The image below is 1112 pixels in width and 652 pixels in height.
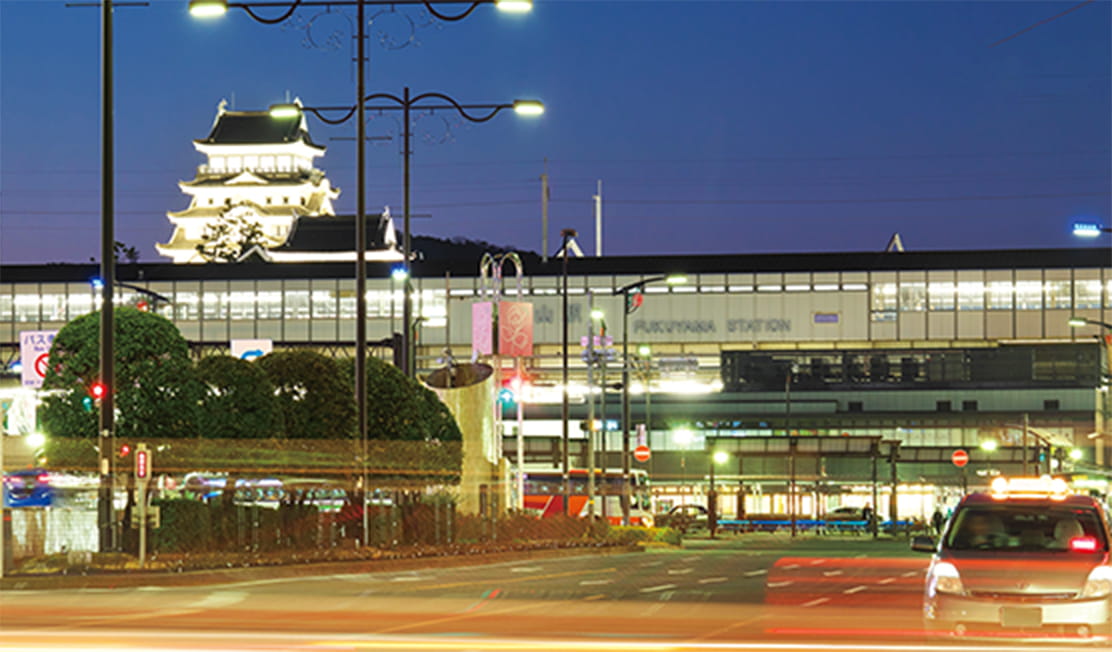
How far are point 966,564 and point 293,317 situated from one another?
101 metres

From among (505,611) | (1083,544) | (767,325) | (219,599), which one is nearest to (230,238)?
(767,325)

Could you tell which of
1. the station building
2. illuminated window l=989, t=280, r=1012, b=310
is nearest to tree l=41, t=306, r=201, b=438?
the station building

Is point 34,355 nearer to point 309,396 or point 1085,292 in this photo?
point 309,396

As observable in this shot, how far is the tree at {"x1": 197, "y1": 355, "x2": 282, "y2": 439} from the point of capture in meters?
30.2

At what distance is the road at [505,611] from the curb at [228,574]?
0.40 m

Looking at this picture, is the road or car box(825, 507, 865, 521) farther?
car box(825, 507, 865, 521)

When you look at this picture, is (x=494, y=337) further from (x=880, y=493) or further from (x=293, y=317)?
(x=293, y=317)

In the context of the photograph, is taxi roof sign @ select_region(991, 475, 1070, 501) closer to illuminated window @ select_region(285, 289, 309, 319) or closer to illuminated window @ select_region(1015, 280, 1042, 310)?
illuminated window @ select_region(1015, 280, 1042, 310)

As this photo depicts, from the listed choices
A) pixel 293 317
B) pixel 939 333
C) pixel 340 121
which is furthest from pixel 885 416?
pixel 340 121

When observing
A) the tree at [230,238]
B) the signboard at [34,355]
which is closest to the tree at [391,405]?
the signboard at [34,355]

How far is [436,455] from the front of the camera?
39.0 m

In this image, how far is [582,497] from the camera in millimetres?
64812

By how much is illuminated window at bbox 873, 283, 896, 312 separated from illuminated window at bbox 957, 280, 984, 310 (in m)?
4.44

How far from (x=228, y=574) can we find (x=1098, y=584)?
15753 mm
